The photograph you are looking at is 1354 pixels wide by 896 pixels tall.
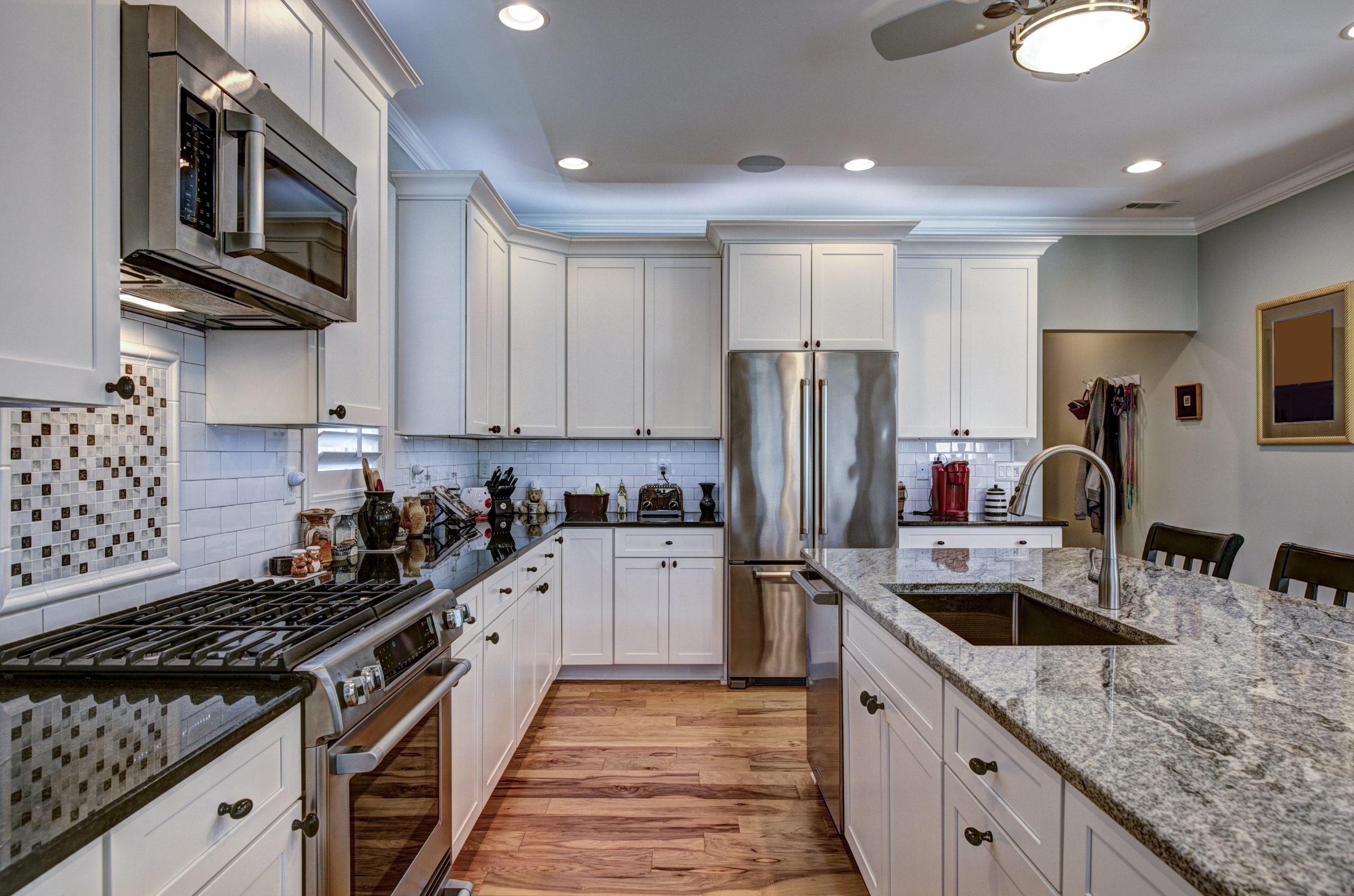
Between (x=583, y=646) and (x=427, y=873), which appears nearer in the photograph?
(x=427, y=873)

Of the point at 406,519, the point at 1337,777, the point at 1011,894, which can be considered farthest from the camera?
the point at 406,519

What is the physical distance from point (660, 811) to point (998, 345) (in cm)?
327

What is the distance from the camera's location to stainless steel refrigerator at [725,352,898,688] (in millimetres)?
3744

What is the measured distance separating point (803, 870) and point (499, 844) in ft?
3.26

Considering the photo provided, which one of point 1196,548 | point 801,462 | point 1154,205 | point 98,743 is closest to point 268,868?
point 98,743

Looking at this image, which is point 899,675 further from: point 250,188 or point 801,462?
point 801,462

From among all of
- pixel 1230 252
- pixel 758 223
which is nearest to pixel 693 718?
pixel 758 223

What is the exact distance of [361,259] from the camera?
1995mm

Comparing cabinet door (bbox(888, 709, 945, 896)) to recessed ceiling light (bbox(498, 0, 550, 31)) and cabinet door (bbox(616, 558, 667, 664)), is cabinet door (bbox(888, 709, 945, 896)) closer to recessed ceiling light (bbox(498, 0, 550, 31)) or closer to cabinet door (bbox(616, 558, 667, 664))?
cabinet door (bbox(616, 558, 667, 664))

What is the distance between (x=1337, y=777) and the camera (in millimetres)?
782

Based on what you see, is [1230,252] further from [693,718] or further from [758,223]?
[693,718]

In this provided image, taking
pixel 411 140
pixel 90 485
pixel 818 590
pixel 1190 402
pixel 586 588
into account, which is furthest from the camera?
pixel 1190 402

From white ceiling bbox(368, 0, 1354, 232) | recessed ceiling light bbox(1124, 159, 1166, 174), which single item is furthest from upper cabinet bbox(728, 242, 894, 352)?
recessed ceiling light bbox(1124, 159, 1166, 174)

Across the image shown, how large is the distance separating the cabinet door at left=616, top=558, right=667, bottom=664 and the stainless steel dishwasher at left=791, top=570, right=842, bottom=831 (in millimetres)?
1386
